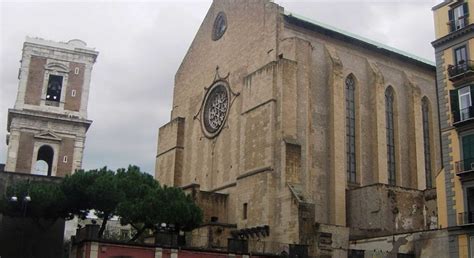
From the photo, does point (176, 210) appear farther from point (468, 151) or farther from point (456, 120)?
point (468, 151)

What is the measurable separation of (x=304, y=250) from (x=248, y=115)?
1061 cm

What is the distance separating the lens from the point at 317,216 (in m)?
36.2

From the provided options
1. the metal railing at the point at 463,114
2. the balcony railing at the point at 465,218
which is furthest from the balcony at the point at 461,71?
the balcony railing at the point at 465,218

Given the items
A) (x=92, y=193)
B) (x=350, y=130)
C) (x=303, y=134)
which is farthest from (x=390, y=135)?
(x=92, y=193)

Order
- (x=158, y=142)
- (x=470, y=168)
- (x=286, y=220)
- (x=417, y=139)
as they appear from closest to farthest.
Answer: (x=470, y=168) → (x=286, y=220) → (x=417, y=139) → (x=158, y=142)

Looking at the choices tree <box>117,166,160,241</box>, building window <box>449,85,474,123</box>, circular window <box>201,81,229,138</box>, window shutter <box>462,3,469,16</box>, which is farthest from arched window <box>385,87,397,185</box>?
tree <box>117,166,160,241</box>

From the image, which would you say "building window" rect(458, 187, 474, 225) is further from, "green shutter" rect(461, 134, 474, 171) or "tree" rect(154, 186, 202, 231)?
"tree" rect(154, 186, 202, 231)

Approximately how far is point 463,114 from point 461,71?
1832mm

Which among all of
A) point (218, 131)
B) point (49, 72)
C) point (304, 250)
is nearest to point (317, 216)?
point (304, 250)

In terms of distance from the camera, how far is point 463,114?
2541 centimetres

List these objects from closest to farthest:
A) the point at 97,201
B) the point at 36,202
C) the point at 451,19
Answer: the point at 451,19
the point at 36,202
the point at 97,201

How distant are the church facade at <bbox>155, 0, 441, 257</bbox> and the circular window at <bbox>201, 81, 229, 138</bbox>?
0.08 meters

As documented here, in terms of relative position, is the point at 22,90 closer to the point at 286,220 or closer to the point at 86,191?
the point at 86,191

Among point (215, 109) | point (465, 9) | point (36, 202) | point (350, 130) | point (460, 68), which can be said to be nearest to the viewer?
point (460, 68)
